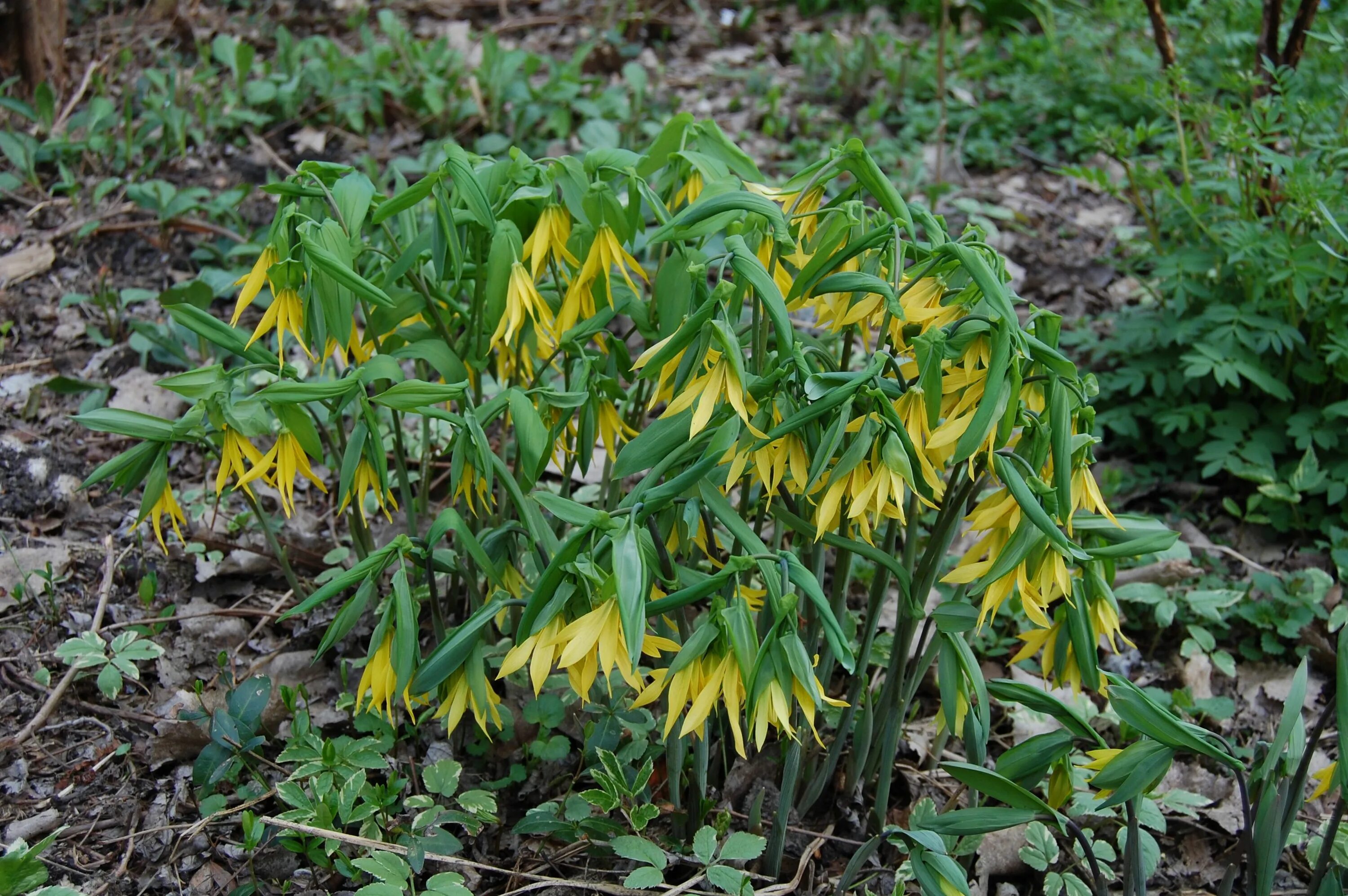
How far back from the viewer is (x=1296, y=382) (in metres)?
2.29

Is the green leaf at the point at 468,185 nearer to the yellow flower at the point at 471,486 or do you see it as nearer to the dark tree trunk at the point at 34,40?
the yellow flower at the point at 471,486

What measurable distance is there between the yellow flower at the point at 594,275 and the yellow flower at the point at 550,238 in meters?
0.04

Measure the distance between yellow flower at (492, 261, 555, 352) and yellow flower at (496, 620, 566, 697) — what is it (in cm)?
38

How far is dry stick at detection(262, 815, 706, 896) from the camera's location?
1344 mm

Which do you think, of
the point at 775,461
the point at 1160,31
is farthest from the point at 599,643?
the point at 1160,31

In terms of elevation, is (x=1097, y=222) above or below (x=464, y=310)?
below

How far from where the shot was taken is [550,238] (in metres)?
1.39

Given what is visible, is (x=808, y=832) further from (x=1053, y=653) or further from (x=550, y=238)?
(x=550, y=238)

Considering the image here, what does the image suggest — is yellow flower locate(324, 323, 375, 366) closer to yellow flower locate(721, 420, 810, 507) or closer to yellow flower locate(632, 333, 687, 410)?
yellow flower locate(632, 333, 687, 410)

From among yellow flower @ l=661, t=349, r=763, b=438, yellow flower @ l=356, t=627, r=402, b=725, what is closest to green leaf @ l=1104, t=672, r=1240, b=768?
yellow flower @ l=661, t=349, r=763, b=438

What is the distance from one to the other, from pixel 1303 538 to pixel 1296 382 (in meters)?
0.33

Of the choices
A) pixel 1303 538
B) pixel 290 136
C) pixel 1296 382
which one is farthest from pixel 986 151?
pixel 290 136

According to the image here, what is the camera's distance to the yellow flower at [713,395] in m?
1.11

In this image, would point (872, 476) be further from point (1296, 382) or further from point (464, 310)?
point (1296, 382)
